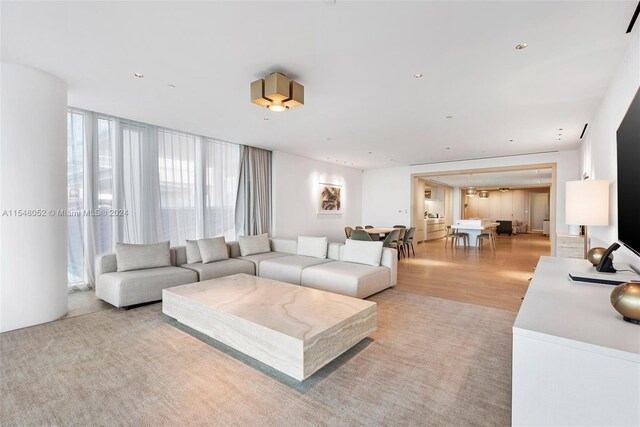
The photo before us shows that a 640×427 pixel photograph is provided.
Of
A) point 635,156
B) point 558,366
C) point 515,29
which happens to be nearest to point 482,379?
point 558,366

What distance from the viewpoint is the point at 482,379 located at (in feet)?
6.97

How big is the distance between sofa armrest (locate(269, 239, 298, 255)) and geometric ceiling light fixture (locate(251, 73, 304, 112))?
3.05 metres

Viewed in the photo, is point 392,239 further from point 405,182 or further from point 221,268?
point 221,268

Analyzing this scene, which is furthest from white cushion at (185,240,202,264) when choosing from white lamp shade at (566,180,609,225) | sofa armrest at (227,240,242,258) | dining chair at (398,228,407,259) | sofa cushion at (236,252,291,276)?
white lamp shade at (566,180,609,225)

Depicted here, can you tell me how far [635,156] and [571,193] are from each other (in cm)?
132

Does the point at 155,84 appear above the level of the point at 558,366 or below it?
above

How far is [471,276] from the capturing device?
5.45 meters

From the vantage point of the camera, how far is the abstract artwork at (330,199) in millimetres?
8711

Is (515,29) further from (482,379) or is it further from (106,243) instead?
(106,243)

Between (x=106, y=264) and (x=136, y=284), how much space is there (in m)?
0.72

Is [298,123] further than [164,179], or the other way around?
[164,179]

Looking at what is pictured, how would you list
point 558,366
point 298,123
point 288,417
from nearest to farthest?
1. point 558,366
2. point 288,417
3. point 298,123

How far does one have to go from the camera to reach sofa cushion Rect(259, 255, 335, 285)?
4.42 meters

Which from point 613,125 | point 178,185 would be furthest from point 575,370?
point 178,185
